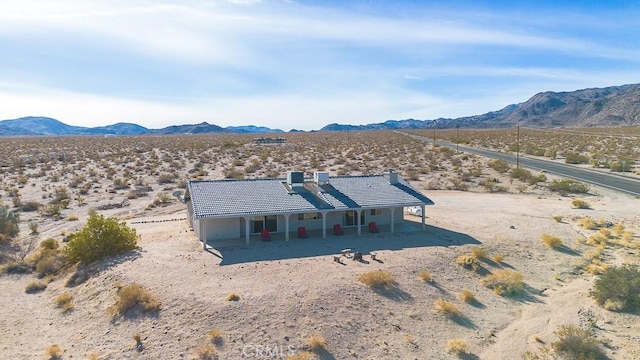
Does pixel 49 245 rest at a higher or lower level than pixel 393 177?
lower

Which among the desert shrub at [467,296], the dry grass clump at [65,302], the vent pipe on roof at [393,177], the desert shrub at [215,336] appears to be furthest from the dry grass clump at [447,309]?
the dry grass clump at [65,302]

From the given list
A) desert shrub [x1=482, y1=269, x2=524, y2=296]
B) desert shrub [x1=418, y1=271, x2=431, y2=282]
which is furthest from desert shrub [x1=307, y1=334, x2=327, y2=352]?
desert shrub [x1=482, y1=269, x2=524, y2=296]

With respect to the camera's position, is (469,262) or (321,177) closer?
(469,262)

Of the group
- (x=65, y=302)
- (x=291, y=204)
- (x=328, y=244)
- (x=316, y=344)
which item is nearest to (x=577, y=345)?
(x=316, y=344)

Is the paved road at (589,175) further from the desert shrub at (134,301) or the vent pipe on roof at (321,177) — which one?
the desert shrub at (134,301)

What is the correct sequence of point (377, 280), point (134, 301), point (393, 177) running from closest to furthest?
point (134, 301), point (377, 280), point (393, 177)

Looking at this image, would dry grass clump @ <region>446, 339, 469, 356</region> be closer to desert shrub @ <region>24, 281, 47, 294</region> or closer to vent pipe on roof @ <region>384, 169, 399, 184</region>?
vent pipe on roof @ <region>384, 169, 399, 184</region>

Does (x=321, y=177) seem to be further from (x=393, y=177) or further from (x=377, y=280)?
(x=377, y=280)
